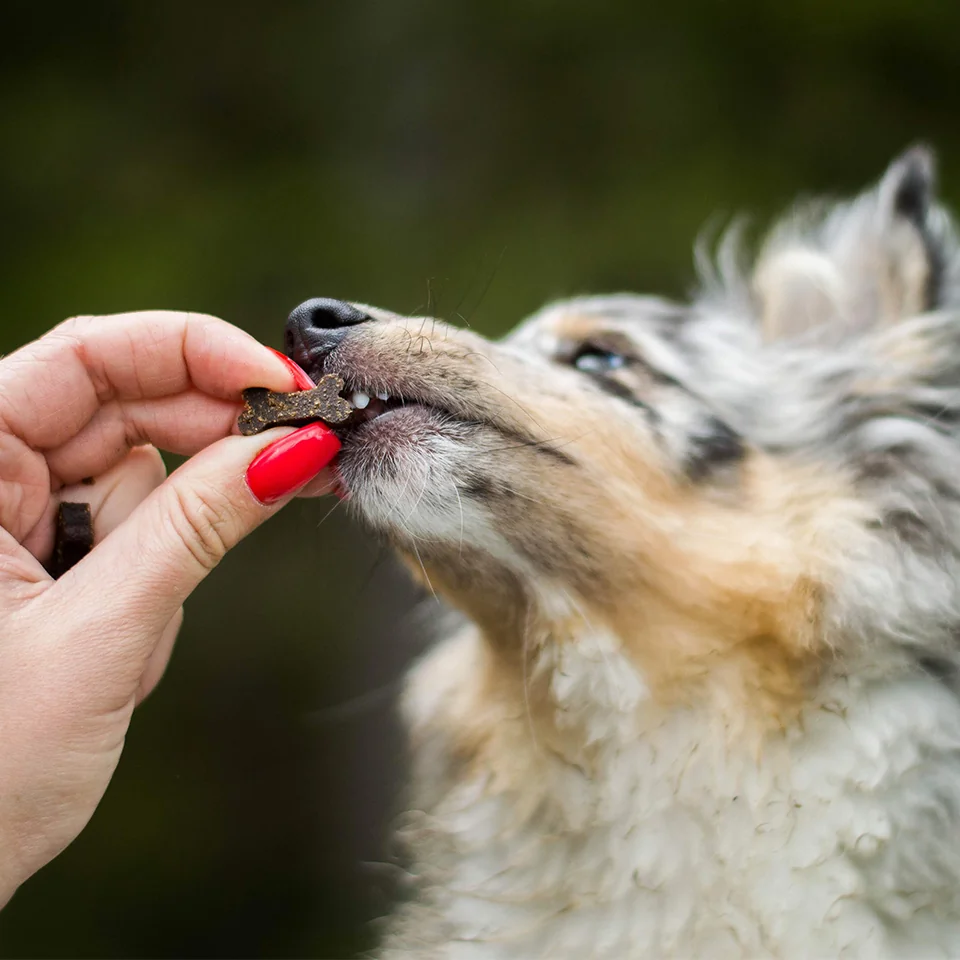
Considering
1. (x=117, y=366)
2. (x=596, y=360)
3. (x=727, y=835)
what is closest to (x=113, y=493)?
(x=117, y=366)

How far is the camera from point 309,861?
114 inches

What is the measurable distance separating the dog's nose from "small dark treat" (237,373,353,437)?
5 centimetres

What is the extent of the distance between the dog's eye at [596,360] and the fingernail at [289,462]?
0.60 m

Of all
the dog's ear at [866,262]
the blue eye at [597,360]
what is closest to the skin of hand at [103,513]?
the blue eye at [597,360]

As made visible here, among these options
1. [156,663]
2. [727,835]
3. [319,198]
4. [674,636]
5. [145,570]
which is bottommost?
[727,835]

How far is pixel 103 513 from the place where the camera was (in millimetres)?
1405

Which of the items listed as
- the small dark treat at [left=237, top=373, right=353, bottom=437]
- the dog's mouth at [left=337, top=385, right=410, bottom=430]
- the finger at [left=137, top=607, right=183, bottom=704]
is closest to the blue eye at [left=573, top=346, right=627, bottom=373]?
the dog's mouth at [left=337, top=385, right=410, bottom=430]

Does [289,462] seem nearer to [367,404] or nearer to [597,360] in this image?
[367,404]

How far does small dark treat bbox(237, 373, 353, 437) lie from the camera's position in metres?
1.24

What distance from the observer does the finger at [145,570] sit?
1093 mm

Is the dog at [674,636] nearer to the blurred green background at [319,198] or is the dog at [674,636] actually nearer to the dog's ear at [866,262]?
the dog's ear at [866,262]

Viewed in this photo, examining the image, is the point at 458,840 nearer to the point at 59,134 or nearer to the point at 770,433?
the point at 770,433

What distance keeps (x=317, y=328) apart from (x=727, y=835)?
959 mm

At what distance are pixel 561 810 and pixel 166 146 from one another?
237cm
